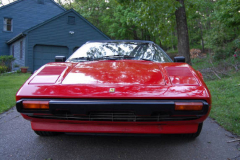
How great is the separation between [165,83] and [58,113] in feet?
3.52

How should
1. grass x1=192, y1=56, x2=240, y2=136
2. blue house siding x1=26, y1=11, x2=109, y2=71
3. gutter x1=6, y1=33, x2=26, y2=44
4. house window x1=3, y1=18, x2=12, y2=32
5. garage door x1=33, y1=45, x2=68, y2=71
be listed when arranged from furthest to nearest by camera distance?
house window x1=3, y1=18, x2=12, y2=32 < garage door x1=33, y1=45, x2=68, y2=71 < gutter x1=6, y1=33, x2=26, y2=44 < blue house siding x1=26, y1=11, x2=109, y2=71 < grass x1=192, y1=56, x2=240, y2=136

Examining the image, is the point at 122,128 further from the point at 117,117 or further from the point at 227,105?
the point at 227,105

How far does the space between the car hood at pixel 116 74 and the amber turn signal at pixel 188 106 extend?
0.93 ft

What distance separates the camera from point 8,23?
17.0 metres

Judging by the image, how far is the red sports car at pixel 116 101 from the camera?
1723 millimetres

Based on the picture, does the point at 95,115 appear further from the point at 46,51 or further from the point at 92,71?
the point at 46,51

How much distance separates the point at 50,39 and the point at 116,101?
1483 centimetres

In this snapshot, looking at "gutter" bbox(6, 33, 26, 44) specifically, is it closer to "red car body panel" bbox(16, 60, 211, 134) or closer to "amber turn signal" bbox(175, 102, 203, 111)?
"red car body panel" bbox(16, 60, 211, 134)

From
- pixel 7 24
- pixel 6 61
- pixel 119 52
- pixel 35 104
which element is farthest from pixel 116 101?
pixel 7 24

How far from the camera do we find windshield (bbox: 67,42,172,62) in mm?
2815

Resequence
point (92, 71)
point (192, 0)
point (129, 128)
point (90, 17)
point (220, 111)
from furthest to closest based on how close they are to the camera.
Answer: point (90, 17) < point (192, 0) < point (220, 111) < point (92, 71) < point (129, 128)

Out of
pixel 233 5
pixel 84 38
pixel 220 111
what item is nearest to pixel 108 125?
pixel 220 111

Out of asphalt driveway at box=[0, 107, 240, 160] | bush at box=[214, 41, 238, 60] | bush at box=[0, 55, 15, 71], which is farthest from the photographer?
bush at box=[0, 55, 15, 71]

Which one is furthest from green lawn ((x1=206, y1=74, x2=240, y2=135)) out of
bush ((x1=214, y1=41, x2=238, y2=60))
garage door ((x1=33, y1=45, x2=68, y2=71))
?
garage door ((x1=33, y1=45, x2=68, y2=71))
